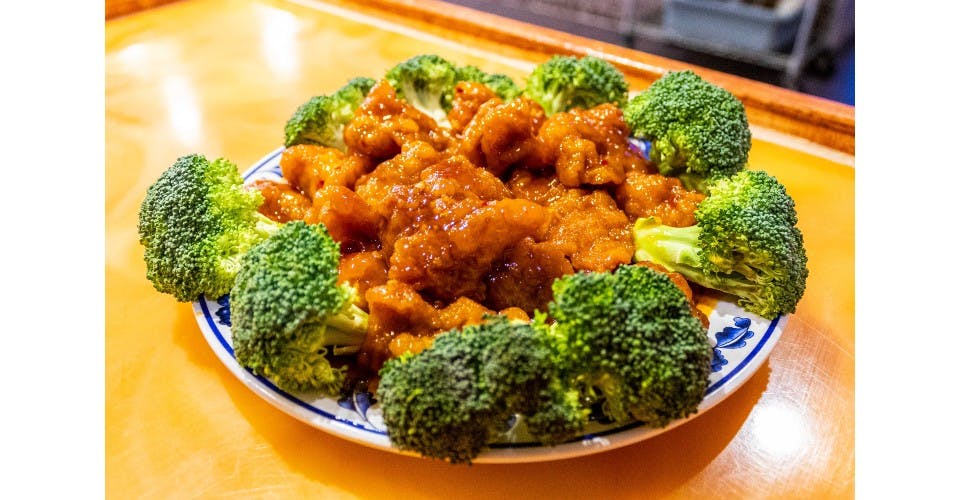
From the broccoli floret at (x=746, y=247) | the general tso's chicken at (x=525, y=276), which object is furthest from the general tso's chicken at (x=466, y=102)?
the broccoli floret at (x=746, y=247)

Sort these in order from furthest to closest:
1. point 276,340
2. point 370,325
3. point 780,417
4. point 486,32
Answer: point 486,32 < point 780,417 < point 370,325 < point 276,340

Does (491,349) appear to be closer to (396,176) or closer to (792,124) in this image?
(396,176)

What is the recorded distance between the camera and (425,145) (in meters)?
2.58

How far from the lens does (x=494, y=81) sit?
3.31 meters

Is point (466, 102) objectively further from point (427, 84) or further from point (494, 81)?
point (494, 81)

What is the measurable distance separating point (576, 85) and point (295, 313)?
6.01ft

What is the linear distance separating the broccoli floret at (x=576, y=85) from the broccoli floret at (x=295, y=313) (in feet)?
5.01

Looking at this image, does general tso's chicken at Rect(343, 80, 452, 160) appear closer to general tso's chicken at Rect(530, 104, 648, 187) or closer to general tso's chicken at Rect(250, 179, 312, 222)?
general tso's chicken at Rect(250, 179, 312, 222)

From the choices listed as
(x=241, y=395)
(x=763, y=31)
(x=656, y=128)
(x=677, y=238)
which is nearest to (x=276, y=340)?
(x=241, y=395)

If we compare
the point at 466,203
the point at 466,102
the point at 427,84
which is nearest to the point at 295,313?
the point at 466,203

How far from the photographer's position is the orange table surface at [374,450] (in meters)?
2.05

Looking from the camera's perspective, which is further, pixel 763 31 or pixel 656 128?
pixel 763 31

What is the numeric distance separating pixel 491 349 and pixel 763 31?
5.59 meters
